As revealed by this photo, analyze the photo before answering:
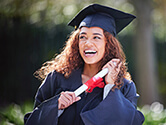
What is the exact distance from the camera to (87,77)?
270 cm

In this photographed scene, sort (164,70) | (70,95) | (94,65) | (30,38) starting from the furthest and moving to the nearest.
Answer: (164,70), (30,38), (94,65), (70,95)

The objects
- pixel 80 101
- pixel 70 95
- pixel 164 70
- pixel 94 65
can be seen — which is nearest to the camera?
pixel 70 95

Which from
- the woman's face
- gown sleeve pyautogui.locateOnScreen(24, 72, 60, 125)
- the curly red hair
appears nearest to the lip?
the woman's face

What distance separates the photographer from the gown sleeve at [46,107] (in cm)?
234

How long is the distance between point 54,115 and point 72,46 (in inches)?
31.2

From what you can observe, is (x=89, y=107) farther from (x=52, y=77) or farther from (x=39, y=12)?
(x=39, y=12)

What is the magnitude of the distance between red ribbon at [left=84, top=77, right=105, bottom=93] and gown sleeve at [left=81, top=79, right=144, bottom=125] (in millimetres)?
133

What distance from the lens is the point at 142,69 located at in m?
8.10

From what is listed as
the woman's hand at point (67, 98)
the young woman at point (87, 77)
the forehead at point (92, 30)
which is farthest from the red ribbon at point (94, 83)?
the forehead at point (92, 30)

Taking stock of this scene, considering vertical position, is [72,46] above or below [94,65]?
above

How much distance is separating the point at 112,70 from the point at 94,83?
19 centimetres

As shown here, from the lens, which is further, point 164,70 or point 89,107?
point 164,70

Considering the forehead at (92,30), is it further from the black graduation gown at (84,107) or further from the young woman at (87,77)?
the black graduation gown at (84,107)

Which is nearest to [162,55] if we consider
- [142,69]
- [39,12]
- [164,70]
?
[164,70]
